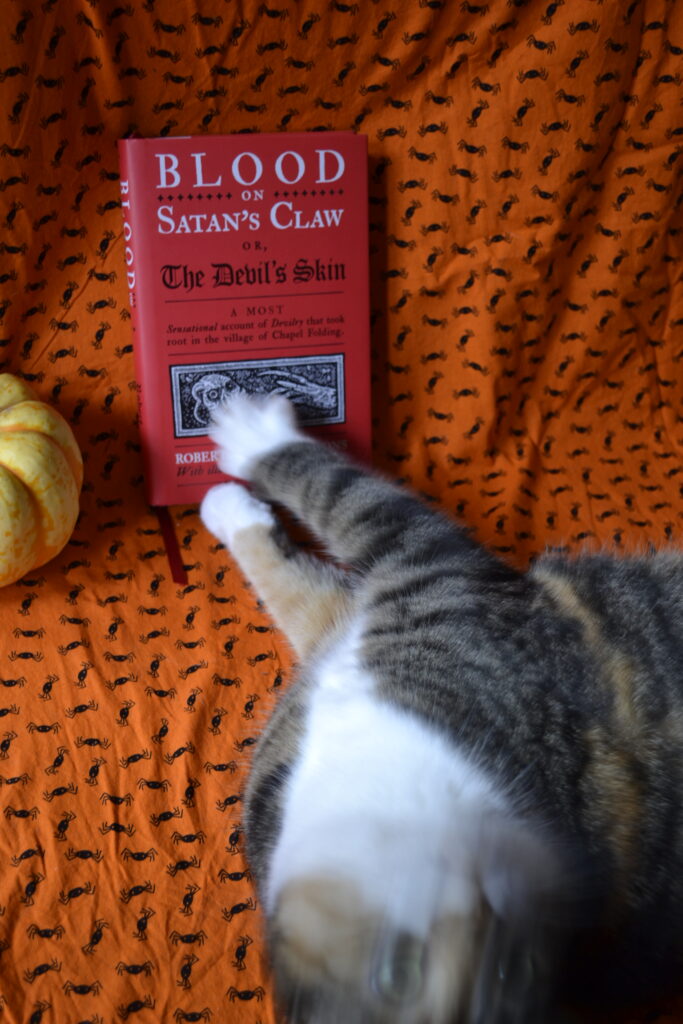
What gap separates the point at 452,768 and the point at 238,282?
2.35 feet

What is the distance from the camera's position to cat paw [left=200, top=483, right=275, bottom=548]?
120 cm

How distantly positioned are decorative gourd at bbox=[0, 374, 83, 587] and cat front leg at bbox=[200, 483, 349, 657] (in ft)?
0.64

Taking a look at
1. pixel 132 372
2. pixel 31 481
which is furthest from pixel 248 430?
pixel 31 481

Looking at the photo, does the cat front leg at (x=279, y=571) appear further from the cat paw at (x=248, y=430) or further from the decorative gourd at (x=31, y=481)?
the decorative gourd at (x=31, y=481)

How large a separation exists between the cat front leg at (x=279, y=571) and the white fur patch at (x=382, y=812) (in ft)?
0.65

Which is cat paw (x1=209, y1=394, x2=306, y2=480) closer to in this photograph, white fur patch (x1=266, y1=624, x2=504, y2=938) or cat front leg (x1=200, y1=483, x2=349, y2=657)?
cat front leg (x1=200, y1=483, x2=349, y2=657)

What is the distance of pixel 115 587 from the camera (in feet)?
3.92

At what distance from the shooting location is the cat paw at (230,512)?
1.20 meters

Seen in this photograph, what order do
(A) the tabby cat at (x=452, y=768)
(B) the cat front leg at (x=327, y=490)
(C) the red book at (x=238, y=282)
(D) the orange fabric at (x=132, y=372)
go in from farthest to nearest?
(C) the red book at (x=238, y=282) < (B) the cat front leg at (x=327, y=490) < (D) the orange fabric at (x=132, y=372) < (A) the tabby cat at (x=452, y=768)

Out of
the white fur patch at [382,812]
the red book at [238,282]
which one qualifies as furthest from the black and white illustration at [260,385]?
the white fur patch at [382,812]

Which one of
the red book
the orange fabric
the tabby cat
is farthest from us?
the red book

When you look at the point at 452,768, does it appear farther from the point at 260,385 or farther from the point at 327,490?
the point at 260,385

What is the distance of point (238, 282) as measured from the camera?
122cm

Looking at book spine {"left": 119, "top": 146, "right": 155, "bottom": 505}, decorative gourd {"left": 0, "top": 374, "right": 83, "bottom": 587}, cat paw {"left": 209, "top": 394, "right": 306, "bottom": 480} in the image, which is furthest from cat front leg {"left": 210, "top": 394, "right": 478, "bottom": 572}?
decorative gourd {"left": 0, "top": 374, "right": 83, "bottom": 587}
